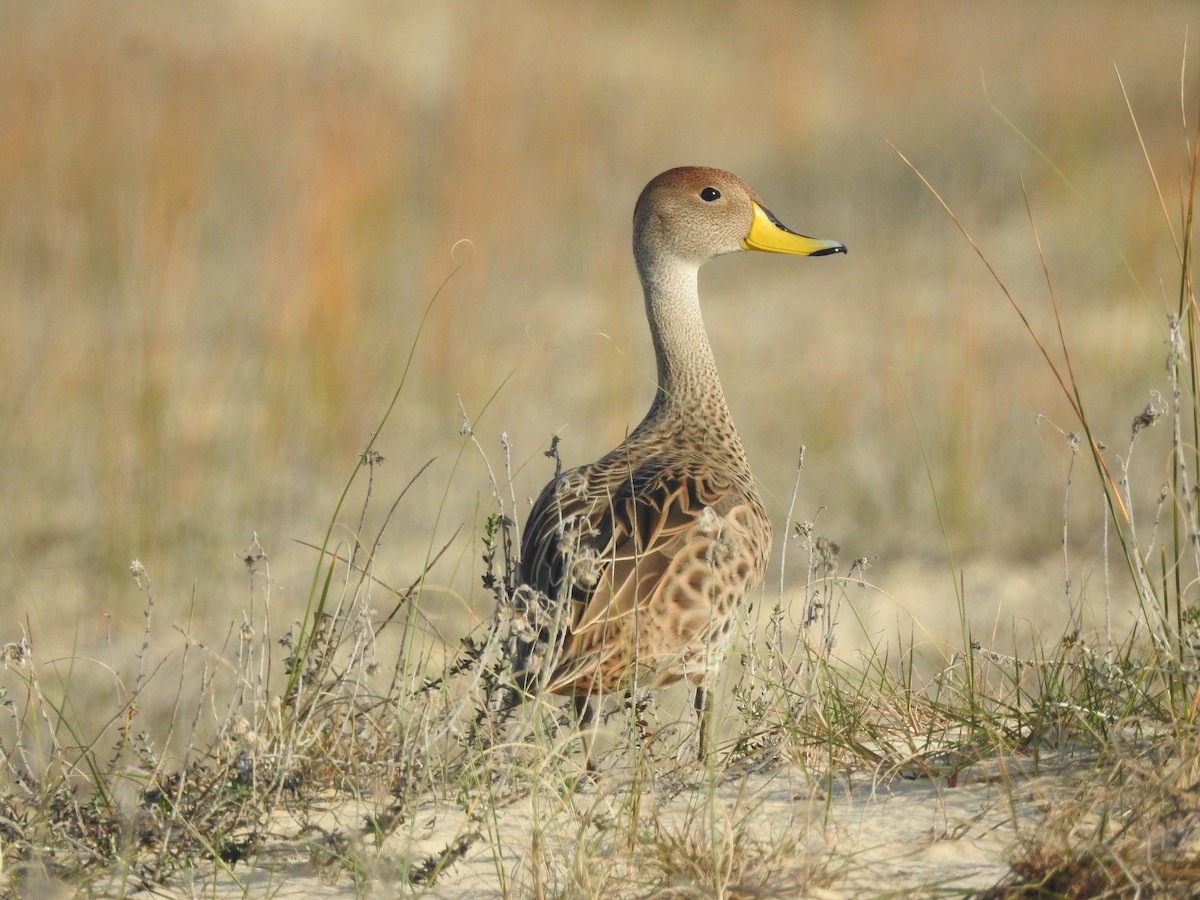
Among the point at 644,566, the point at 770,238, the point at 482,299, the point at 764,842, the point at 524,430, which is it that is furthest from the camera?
the point at 482,299

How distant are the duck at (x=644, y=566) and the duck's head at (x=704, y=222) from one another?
1.50ft

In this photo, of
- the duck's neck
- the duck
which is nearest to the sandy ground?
the duck

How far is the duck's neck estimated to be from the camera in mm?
4133

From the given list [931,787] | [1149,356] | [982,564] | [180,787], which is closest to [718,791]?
[931,787]

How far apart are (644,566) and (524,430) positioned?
516cm

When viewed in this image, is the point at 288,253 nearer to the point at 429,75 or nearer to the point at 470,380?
the point at 470,380

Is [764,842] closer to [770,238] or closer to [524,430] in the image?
[770,238]

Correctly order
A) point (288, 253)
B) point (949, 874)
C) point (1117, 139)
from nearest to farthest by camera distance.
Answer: point (949, 874) < point (288, 253) < point (1117, 139)

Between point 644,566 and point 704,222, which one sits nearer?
point 644,566

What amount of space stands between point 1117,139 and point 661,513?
863cm

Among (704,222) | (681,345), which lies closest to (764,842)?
(681,345)

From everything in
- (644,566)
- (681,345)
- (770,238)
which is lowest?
(644,566)

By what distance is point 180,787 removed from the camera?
245 cm

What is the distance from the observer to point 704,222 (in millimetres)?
4312
